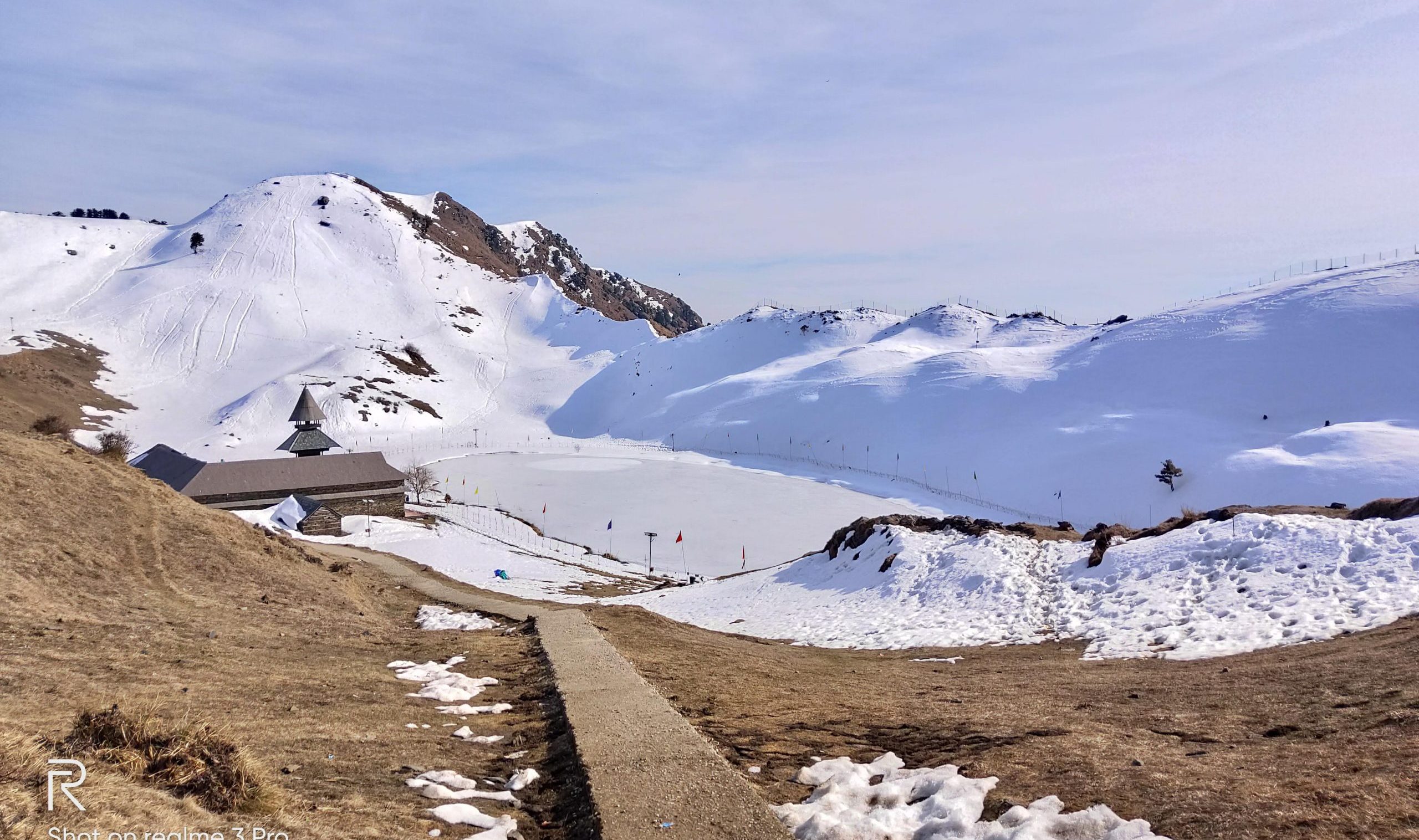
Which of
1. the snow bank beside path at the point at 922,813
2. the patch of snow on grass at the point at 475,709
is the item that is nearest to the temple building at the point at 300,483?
the patch of snow on grass at the point at 475,709

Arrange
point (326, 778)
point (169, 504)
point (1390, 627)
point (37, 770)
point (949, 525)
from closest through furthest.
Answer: point (37, 770) → point (326, 778) → point (1390, 627) → point (169, 504) → point (949, 525)

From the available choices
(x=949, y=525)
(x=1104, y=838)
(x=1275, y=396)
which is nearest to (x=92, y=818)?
(x=1104, y=838)

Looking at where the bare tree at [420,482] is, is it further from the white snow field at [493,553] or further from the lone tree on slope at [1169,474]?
the lone tree on slope at [1169,474]

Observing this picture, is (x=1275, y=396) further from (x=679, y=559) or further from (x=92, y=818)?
(x=92, y=818)

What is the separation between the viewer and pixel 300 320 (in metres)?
133

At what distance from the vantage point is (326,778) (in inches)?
303

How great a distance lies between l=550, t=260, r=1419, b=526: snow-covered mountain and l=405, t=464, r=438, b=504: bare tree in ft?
113

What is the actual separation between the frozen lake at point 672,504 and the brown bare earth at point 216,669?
30192 millimetres

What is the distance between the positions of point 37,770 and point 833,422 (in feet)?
298

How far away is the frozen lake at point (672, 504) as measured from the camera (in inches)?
2005

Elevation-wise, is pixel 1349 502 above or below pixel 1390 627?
below

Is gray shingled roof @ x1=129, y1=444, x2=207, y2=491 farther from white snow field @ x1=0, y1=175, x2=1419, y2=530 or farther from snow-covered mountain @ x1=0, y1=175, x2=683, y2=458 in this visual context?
white snow field @ x1=0, y1=175, x2=1419, y2=530

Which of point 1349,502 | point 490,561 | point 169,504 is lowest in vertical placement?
point 1349,502

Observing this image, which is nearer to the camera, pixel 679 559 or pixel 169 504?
pixel 169 504
